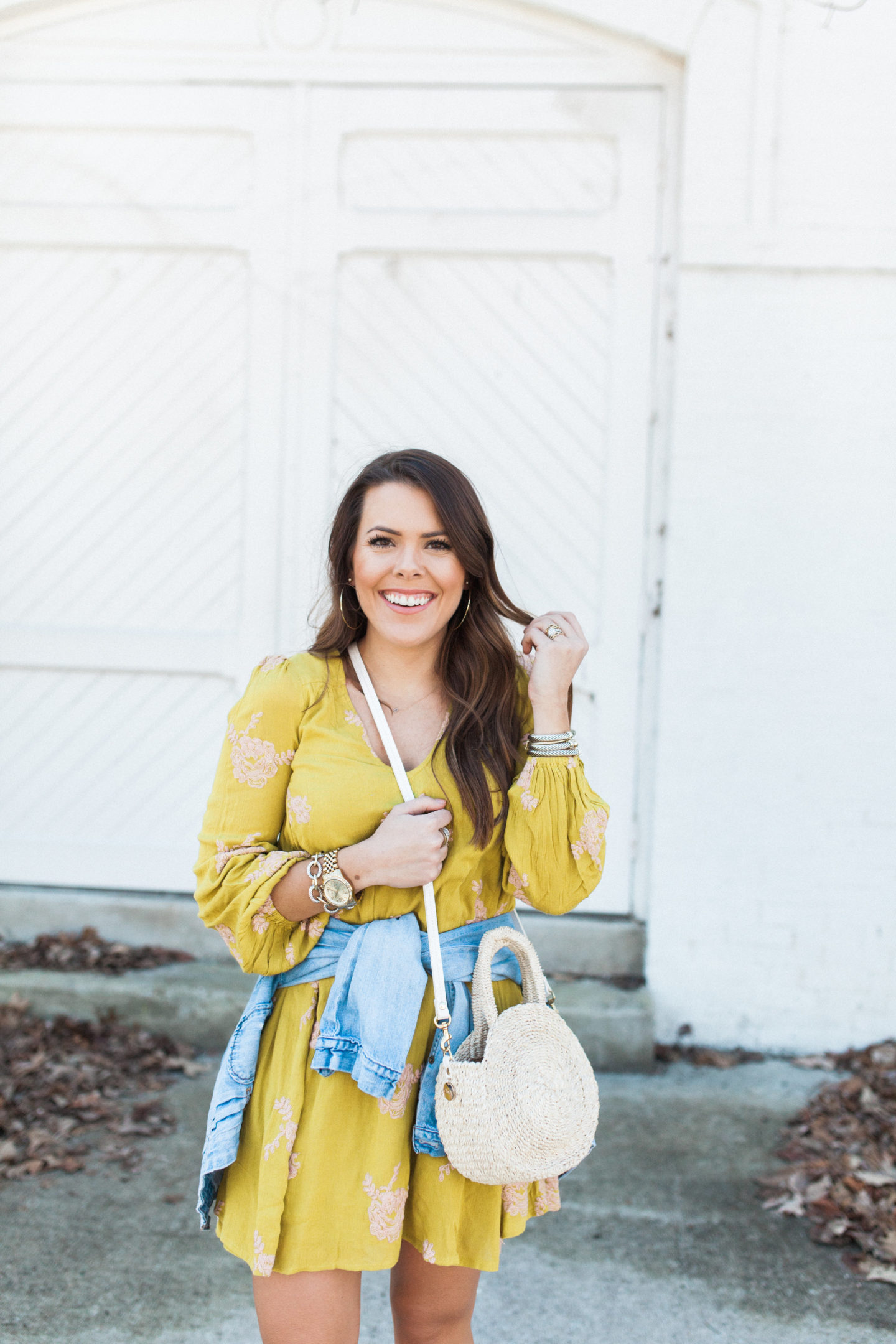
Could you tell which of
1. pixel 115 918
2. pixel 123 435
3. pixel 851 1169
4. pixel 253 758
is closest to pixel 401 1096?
pixel 253 758

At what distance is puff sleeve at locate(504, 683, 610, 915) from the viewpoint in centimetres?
191

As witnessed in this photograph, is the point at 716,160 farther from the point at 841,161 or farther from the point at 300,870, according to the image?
the point at 300,870

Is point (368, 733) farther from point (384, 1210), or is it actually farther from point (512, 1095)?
point (384, 1210)

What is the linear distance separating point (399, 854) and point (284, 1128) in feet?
1.64

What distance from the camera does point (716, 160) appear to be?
404 cm

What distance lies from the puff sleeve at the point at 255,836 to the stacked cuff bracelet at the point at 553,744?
0.42m

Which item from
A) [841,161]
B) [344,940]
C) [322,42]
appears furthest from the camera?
[322,42]

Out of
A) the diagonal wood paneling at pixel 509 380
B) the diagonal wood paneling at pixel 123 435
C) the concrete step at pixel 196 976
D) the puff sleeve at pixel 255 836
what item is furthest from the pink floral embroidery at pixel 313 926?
the diagonal wood paneling at pixel 123 435

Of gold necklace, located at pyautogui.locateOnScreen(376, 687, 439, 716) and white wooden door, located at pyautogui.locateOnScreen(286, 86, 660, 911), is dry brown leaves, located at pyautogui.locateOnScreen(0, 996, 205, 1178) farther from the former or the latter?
gold necklace, located at pyautogui.locateOnScreen(376, 687, 439, 716)

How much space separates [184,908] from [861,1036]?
272 cm

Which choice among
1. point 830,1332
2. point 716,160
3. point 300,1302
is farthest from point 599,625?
point 300,1302

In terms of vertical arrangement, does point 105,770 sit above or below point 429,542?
below

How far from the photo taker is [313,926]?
1.92 m

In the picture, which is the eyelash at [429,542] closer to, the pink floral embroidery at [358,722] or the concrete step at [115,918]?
the pink floral embroidery at [358,722]
